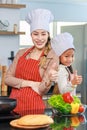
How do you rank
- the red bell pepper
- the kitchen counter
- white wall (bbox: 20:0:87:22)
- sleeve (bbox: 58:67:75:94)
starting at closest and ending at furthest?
the kitchen counter → the red bell pepper → sleeve (bbox: 58:67:75:94) → white wall (bbox: 20:0:87:22)

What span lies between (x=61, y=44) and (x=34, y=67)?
19 cm

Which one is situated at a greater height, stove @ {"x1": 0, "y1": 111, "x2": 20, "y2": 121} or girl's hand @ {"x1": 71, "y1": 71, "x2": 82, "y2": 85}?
girl's hand @ {"x1": 71, "y1": 71, "x2": 82, "y2": 85}

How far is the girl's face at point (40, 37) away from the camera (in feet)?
5.33

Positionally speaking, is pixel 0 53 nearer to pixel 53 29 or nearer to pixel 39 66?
pixel 39 66

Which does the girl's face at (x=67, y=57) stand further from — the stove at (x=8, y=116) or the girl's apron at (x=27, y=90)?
the stove at (x=8, y=116)

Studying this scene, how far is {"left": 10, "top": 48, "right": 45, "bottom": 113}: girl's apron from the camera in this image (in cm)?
166

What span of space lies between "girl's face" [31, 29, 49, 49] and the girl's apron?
101mm

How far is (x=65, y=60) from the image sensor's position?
1.68 metres

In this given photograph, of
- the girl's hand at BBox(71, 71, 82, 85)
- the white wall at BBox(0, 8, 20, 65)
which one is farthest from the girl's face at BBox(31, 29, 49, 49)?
the white wall at BBox(0, 8, 20, 65)

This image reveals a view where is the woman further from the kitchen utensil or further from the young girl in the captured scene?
the kitchen utensil

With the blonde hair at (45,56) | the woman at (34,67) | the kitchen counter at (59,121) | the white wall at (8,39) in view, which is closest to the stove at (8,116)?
the kitchen counter at (59,121)

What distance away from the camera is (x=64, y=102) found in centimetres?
133

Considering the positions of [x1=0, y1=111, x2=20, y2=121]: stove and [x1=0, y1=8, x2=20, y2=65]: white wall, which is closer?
Result: [x1=0, y1=111, x2=20, y2=121]: stove

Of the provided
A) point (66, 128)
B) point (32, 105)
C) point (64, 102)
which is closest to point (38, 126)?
point (66, 128)
